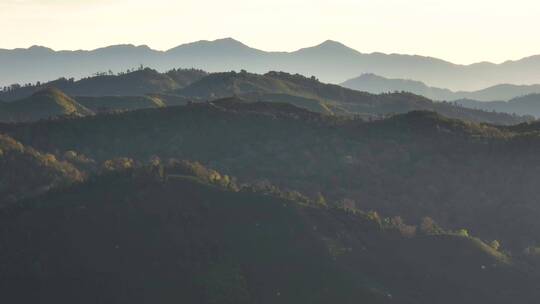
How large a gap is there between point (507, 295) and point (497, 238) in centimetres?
5339

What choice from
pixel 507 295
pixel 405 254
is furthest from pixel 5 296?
pixel 507 295

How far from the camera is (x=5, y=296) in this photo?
5153 inches

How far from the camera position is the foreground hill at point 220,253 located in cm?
13362

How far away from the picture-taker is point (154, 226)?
150 m

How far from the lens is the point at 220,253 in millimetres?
143125

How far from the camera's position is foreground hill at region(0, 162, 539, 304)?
133625mm

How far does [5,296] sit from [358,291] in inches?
2112

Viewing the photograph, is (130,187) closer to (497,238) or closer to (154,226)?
(154,226)

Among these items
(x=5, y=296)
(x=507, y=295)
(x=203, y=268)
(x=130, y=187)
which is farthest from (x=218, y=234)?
(x=507, y=295)

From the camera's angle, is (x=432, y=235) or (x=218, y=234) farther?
(x=432, y=235)

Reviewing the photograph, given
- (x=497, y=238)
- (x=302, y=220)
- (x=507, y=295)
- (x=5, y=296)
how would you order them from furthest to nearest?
(x=497, y=238) < (x=302, y=220) < (x=507, y=295) < (x=5, y=296)

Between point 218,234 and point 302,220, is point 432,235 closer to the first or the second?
point 302,220

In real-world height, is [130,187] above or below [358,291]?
above

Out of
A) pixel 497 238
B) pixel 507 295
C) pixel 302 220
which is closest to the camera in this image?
pixel 507 295
